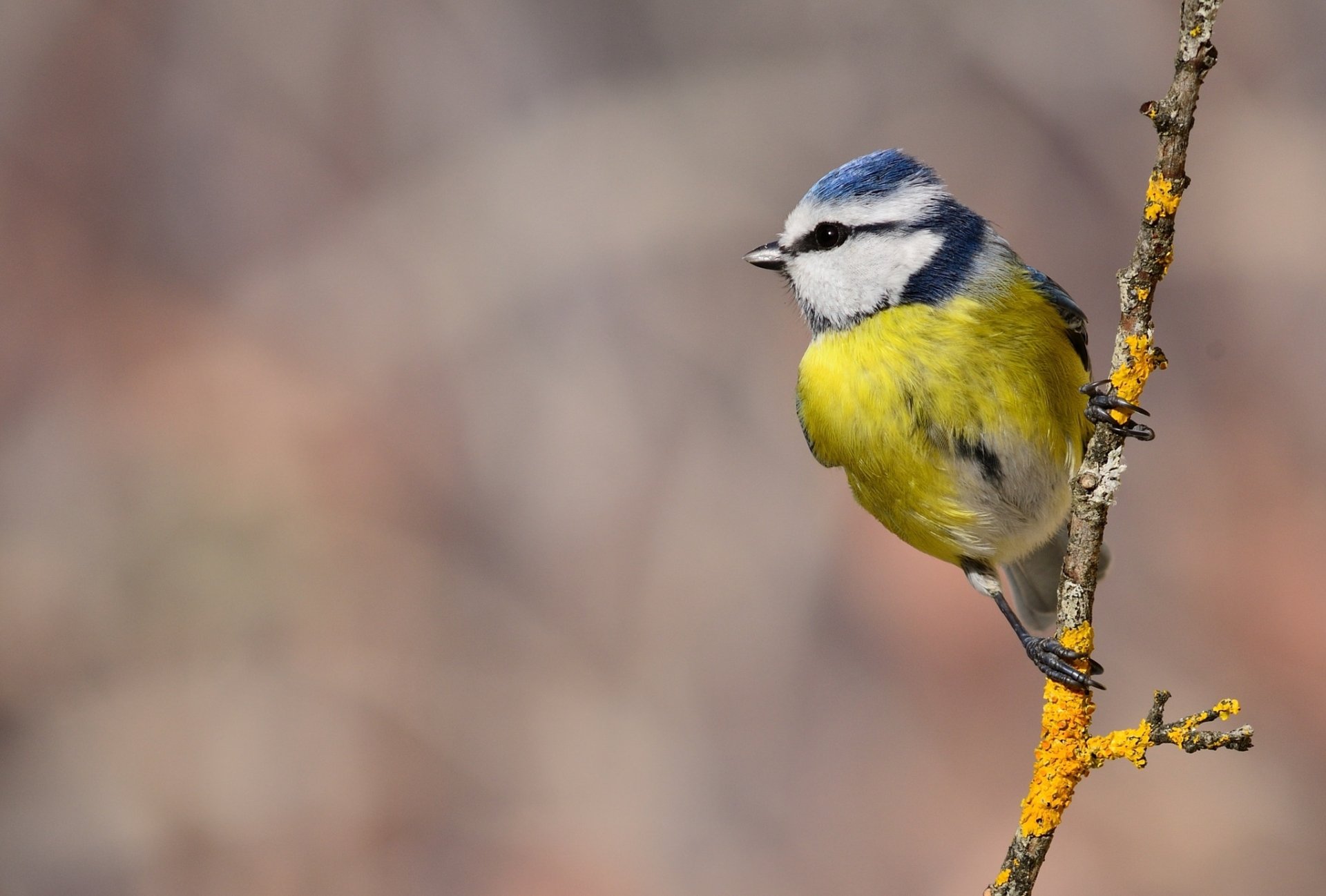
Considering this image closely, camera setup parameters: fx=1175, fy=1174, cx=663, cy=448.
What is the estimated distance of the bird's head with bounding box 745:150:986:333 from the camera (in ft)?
5.39

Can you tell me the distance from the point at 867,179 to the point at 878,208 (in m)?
0.04

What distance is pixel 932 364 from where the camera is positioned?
1.56 m

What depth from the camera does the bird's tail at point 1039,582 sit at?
6.81 feet

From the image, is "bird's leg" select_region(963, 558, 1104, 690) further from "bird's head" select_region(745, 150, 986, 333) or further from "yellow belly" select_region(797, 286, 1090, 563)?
"bird's head" select_region(745, 150, 986, 333)

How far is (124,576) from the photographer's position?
320cm

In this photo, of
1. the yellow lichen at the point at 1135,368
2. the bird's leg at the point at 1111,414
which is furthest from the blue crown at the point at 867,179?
the yellow lichen at the point at 1135,368

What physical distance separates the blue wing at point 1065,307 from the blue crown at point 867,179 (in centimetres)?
23

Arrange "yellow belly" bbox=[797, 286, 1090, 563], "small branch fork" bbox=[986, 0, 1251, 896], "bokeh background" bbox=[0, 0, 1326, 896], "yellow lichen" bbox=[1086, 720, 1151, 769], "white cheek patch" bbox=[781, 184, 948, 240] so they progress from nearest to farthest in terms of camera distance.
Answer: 1. "small branch fork" bbox=[986, 0, 1251, 896]
2. "yellow lichen" bbox=[1086, 720, 1151, 769]
3. "yellow belly" bbox=[797, 286, 1090, 563]
4. "white cheek patch" bbox=[781, 184, 948, 240]
5. "bokeh background" bbox=[0, 0, 1326, 896]

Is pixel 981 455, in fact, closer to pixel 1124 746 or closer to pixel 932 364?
pixel 932 364

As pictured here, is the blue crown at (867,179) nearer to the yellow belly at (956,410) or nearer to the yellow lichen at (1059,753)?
the yellow belly at (956,410)

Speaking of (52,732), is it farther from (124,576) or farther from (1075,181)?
(1075,181)

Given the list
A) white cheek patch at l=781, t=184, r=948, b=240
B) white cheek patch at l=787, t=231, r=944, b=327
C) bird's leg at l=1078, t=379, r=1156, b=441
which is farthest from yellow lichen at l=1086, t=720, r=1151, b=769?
white cheek patch at l=781, t=184, r=948, b=240

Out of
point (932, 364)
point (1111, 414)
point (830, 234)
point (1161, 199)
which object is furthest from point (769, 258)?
point (1161, 199)

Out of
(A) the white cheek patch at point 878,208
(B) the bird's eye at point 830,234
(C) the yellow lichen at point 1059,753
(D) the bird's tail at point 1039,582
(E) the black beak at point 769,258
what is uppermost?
(A) the white cheek patch at point 878,208
